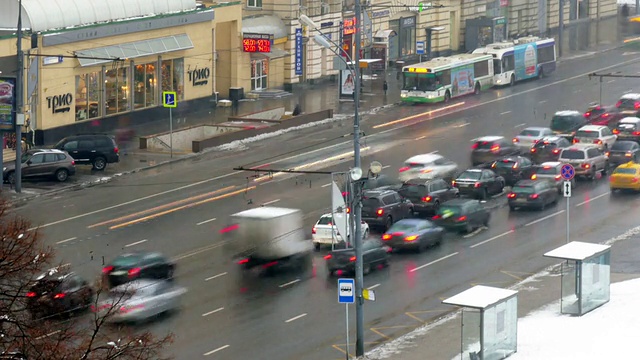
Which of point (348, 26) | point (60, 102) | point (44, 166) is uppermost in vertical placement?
point (348, 26)

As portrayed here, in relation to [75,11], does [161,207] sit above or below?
below

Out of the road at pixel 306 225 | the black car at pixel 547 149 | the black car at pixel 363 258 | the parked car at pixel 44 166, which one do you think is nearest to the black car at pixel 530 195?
the road at pixel 306 225

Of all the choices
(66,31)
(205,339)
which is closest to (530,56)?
(66,31)

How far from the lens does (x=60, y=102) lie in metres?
65.6

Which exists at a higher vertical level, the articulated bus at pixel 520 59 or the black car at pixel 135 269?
the articulated bus at pixel 520 59

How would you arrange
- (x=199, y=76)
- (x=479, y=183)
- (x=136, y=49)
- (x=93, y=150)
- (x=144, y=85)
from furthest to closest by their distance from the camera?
(x=199, y=76) < (x=144, y=85) < (x=136, y=49) < (x=93, y=150) < (x=479, y=183)

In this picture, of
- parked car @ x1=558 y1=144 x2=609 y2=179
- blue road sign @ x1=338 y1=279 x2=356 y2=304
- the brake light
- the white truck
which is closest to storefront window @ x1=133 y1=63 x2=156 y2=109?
parked car @ x1=558 y1=144 x2=609 y2=179

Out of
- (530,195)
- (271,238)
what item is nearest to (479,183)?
(530,195)

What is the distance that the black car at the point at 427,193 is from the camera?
5197cm

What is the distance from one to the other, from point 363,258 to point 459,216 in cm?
733

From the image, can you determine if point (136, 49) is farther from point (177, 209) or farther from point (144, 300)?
point (144, 300)

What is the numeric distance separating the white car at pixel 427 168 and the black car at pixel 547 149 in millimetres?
5350

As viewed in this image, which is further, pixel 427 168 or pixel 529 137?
pixel 529 137

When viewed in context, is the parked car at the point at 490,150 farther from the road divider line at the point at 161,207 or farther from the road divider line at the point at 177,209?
the road divider line at the point at 161,207
